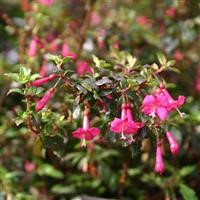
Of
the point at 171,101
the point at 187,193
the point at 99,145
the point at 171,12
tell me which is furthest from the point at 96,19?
the point at 171,101

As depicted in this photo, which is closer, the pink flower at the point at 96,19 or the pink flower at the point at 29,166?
the pink flower at the point at 29,166

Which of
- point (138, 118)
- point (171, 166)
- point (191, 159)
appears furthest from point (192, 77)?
point (138, 118)

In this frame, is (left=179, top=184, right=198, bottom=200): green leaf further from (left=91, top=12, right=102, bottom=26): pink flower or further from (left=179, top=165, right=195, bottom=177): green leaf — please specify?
(left=91, top=12, right=102, bottom=26): pink flower

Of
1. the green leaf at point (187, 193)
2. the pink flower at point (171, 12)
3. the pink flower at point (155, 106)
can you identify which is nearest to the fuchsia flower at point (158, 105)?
the pink flower at point (155, 106)

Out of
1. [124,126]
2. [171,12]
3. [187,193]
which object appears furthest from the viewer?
[171,12]

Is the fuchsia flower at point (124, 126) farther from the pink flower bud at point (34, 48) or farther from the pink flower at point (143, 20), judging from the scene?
the pink flower at point (143, 20)

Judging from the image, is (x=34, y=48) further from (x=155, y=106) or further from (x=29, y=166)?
(x=155, y=106)
